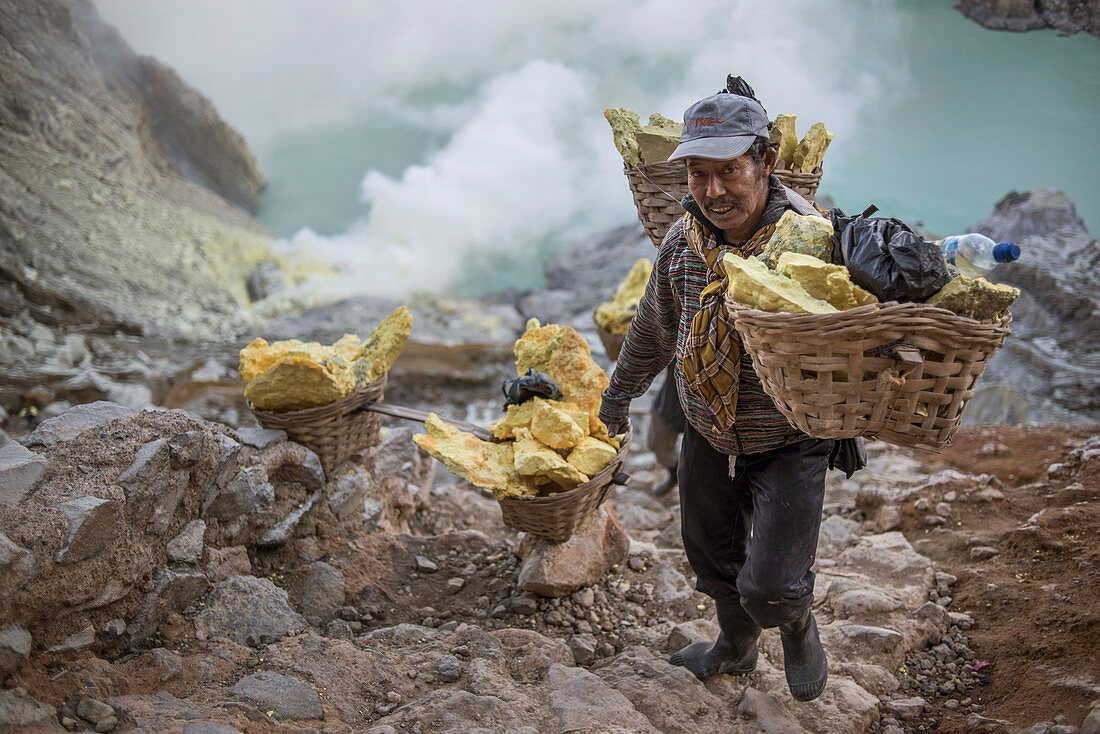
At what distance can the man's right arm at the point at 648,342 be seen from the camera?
205 cm

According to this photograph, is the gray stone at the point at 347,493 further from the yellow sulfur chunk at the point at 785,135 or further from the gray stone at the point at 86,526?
the yellow sulfur chunk at the point at 785,135

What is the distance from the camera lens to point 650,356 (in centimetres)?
227

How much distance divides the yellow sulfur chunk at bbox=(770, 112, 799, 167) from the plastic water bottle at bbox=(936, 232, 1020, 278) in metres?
0.86

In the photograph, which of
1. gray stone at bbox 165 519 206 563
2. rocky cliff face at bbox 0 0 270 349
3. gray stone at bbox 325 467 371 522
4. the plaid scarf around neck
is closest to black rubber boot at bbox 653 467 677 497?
gray stone at bbox 325 467 371 522

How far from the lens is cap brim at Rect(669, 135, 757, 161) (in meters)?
1.69

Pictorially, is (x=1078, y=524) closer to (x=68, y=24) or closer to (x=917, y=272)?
(x=917, y=272)

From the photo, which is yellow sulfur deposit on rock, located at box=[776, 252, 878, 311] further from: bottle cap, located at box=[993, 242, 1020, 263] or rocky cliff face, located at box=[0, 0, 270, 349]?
rocky cliff face, located at box=[0, 0, 270, 349]

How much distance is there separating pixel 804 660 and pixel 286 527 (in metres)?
1.84

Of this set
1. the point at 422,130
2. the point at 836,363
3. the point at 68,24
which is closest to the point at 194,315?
the point at 68,24

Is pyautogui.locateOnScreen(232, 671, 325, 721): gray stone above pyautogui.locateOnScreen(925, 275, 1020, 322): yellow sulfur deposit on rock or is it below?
below

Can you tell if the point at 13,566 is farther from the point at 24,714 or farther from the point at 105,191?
the point at 105,191

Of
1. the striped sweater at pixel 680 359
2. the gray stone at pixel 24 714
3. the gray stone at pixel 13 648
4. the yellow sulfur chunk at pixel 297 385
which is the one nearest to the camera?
the gray stone at pixel 24 714

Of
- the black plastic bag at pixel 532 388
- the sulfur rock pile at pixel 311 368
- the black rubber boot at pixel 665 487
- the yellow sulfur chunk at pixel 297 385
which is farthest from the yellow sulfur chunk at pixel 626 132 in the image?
the black rubber boot at pixel 665 487

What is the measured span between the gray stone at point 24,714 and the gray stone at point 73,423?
77 centimetres
